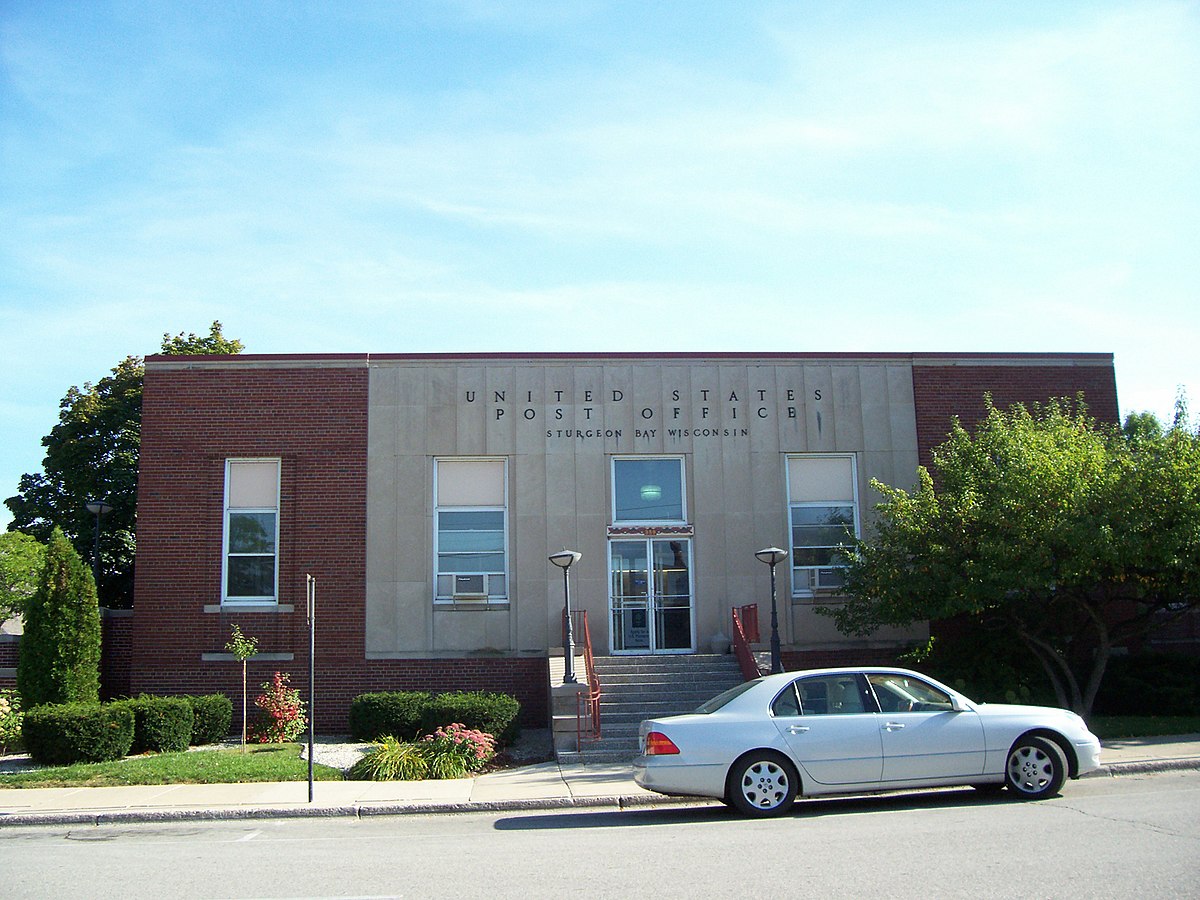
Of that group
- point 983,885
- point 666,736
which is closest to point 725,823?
point 666,736

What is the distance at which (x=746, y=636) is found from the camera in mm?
19250

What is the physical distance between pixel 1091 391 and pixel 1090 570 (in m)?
6.30

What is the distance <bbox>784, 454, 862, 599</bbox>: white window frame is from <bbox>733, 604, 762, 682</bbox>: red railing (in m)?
1.19

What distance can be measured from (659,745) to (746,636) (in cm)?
858

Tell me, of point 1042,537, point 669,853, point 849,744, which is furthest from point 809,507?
point 669,853

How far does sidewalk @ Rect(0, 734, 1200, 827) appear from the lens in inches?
479

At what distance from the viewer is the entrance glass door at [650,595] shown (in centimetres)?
1973

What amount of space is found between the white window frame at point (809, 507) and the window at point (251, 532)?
9168mm

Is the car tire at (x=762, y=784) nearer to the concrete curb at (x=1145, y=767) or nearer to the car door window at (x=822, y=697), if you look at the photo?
the car door window at (x=822, y=697)

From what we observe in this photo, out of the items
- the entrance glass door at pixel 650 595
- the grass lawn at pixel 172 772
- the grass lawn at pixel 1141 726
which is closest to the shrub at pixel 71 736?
the grass lawn at pixel 172 772

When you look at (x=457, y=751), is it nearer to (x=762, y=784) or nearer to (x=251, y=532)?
(x=762, y=784)

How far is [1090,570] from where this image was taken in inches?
642

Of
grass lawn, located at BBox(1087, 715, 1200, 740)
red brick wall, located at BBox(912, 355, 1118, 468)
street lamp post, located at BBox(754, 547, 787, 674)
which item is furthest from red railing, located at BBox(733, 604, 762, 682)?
grass lawn, located at BBox(1087, 715, 1200, 740)

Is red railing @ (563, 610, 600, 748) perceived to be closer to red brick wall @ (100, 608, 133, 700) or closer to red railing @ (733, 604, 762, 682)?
red railing @ (733, 604, 762, 682)
